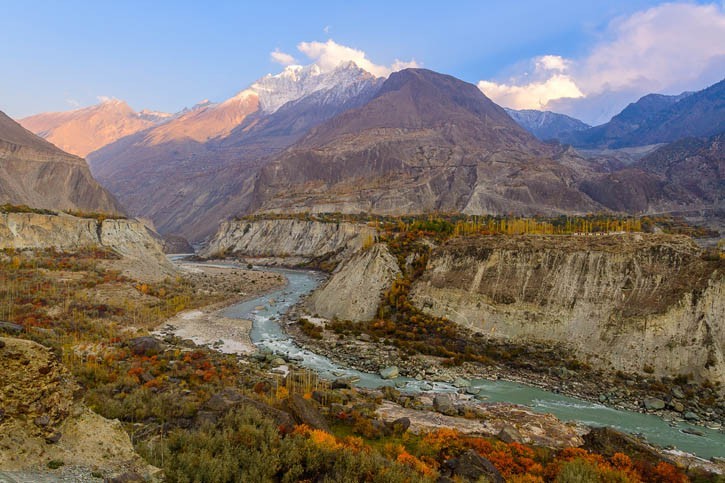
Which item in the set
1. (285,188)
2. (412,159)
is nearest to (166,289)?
(285,188)

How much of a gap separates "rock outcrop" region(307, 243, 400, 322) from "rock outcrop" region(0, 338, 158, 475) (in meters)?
28.9

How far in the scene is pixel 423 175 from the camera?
150000 mm

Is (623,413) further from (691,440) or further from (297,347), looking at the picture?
(297,347)

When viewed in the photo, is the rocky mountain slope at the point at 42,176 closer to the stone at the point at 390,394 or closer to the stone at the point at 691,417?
the stone at the point at 390,394

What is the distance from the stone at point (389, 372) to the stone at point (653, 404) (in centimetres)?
1354

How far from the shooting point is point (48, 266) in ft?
156

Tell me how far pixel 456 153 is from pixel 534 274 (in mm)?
144670

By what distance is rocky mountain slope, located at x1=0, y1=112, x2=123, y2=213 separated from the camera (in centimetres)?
10390

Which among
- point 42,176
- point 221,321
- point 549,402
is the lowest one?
point 221,321

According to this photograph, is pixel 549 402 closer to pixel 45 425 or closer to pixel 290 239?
pixel 45 425

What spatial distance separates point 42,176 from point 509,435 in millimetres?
137600

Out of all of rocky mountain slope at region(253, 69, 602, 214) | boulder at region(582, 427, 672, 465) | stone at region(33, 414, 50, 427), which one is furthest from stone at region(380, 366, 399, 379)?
rocky mountain slope at region(253, 69, 602, 214)

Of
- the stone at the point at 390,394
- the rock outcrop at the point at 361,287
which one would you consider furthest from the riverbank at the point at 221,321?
the stone at the point at 390,394

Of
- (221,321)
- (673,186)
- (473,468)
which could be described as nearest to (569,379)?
(473,468)
